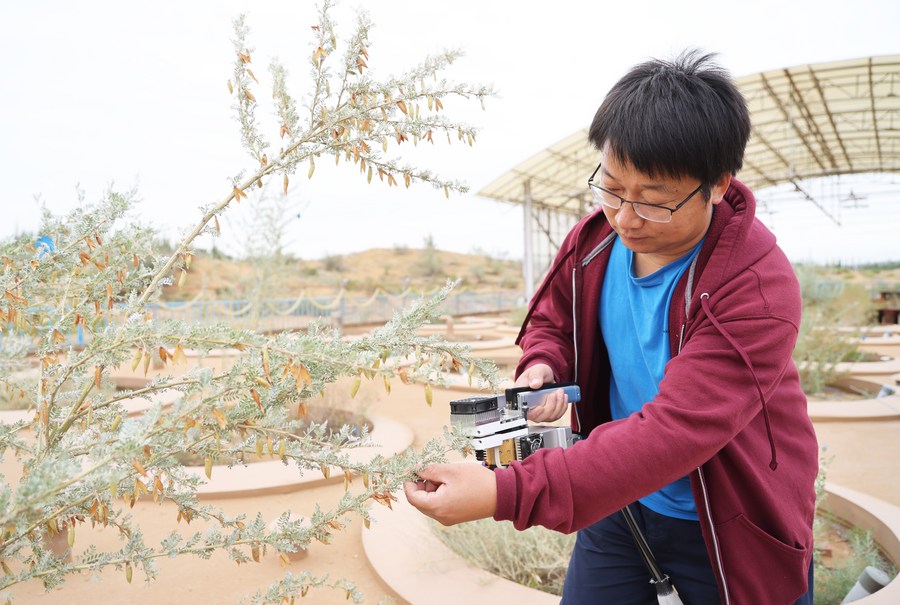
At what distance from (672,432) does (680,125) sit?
0.61 metres

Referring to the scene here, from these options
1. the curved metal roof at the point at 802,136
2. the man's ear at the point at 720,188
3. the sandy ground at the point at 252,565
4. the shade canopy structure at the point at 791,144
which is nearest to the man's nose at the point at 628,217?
the man's ear at the point at 720,188

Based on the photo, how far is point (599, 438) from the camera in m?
1.23

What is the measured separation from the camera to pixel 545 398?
1620 mm

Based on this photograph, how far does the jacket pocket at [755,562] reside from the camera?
1.34 m

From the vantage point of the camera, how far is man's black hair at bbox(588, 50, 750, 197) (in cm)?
131

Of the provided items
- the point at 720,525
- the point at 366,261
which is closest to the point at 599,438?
the point at 720,525

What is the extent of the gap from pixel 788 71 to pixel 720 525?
54.9ft

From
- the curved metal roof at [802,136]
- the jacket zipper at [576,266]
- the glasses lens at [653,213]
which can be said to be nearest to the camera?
the glasses lens at [653,213]

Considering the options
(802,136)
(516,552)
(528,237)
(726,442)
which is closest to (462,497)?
(726,442)

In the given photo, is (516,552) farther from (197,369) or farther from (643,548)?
(197,369)

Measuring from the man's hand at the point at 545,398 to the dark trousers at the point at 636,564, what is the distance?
38 cm

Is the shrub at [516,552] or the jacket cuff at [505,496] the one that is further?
the shrub at [516,552]

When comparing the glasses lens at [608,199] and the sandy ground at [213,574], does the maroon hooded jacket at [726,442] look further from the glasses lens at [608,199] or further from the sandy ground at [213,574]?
the sandy ground at [213,574]

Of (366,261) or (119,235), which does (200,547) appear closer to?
(119,235)
